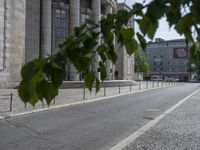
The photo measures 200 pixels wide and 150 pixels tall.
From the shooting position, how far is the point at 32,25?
192ft

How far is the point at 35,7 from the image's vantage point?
59.7 m

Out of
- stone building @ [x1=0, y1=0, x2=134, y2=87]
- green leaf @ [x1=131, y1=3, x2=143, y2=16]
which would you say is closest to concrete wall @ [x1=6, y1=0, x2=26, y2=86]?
stone building @ [x1=0, y1=0, x2=134, y2=87]

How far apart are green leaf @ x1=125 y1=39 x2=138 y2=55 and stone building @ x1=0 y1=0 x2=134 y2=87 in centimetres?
3471

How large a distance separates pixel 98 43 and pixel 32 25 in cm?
5762

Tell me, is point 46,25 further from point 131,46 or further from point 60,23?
point 131,46

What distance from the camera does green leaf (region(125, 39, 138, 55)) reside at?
2.33 m

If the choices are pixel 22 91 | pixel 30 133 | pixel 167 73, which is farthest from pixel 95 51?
pixel 167 73

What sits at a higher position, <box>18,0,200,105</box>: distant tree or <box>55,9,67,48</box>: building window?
<box>55,9,67,48</box>: building window

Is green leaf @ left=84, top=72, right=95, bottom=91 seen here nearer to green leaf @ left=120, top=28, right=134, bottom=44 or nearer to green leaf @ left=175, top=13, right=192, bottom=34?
green leaf @ left=120, top=28, right=134, bottom=44

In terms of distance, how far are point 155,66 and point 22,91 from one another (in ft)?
575

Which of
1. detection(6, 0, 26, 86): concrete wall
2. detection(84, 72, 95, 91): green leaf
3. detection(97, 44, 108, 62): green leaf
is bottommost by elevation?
detection(84, 72, 95, 91): green leaf

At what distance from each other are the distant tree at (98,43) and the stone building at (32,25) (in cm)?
3473

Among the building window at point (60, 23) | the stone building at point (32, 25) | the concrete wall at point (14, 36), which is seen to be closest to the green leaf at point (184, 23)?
the stone building at point (32, 25)

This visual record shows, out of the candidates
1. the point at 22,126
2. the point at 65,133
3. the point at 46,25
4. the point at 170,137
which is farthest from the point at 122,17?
the point at 46,25
